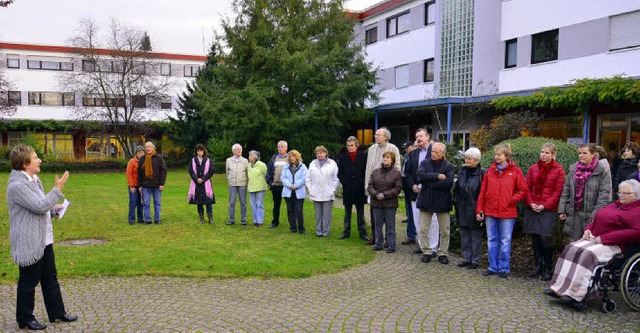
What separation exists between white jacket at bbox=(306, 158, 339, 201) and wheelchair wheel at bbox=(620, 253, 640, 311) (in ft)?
17.3

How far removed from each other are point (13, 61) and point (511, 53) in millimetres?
41745

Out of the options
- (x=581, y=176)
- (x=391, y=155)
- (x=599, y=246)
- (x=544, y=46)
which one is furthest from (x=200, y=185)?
(x=544, y=46)

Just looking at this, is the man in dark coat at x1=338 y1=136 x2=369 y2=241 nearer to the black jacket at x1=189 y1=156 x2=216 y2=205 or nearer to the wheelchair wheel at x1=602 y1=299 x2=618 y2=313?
the black jacket at x1=189 y1=156 x2=216 y2=205

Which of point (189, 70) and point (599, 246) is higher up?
point (189, 70)

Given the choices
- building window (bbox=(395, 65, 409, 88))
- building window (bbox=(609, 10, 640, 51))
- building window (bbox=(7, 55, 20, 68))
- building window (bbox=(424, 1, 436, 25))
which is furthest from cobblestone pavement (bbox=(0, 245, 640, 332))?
building window (bbox=(7, 55, 20, 68))

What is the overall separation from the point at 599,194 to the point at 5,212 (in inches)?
544

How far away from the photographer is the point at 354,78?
22.6 m

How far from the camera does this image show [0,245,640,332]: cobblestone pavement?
5199 mm

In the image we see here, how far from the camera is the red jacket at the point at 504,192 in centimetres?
704

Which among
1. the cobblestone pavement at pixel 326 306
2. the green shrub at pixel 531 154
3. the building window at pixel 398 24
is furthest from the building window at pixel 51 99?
the green shrub at pixel 531 154

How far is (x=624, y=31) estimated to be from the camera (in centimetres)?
1758

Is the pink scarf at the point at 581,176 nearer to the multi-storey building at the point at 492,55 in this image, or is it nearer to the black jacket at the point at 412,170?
the black jacket at the point at 412,170

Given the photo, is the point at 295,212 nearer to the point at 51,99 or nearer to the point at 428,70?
the point at 428,70

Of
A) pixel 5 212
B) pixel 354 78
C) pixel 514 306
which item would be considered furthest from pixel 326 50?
pixel 514 306
